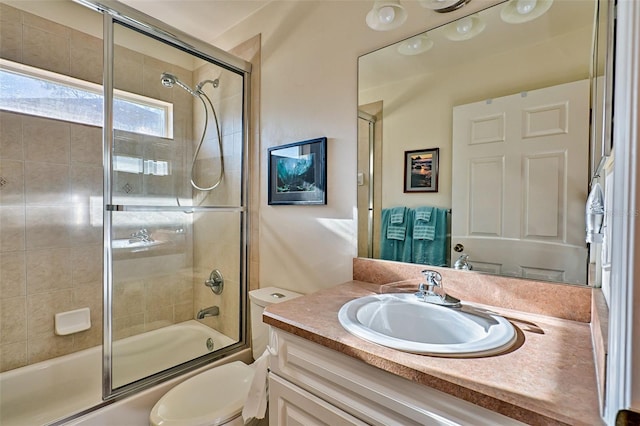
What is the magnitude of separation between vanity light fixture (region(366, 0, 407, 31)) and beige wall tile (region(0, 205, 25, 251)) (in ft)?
7.14

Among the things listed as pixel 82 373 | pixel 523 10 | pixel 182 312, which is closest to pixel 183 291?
pixel 182 312

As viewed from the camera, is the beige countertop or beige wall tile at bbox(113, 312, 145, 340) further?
beige wall tile at bbox(113, 312, 145, 340)

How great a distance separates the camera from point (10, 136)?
1682 mm

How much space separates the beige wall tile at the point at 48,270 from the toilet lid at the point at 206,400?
3.62ft

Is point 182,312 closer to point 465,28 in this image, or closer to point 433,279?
point 433,279

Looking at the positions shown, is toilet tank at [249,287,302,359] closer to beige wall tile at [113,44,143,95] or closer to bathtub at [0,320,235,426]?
bathtub at [0,320,235,426]

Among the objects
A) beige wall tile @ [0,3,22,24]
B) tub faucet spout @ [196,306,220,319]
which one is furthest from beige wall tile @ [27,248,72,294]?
beige wall tile @ [0,3,22,24]

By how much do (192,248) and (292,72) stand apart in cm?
134

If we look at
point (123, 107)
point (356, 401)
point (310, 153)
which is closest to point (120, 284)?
point (123, 107)

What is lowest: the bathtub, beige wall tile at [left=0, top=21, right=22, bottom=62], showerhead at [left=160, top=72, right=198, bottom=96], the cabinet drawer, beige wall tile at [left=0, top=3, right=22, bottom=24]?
the bathtub

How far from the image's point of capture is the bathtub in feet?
5.20

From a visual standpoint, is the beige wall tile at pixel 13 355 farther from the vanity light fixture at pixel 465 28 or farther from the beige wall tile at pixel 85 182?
the vanity light fixture at pixel 465 28

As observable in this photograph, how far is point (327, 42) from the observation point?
1.60 metres

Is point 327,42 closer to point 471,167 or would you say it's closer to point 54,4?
point 471,167
